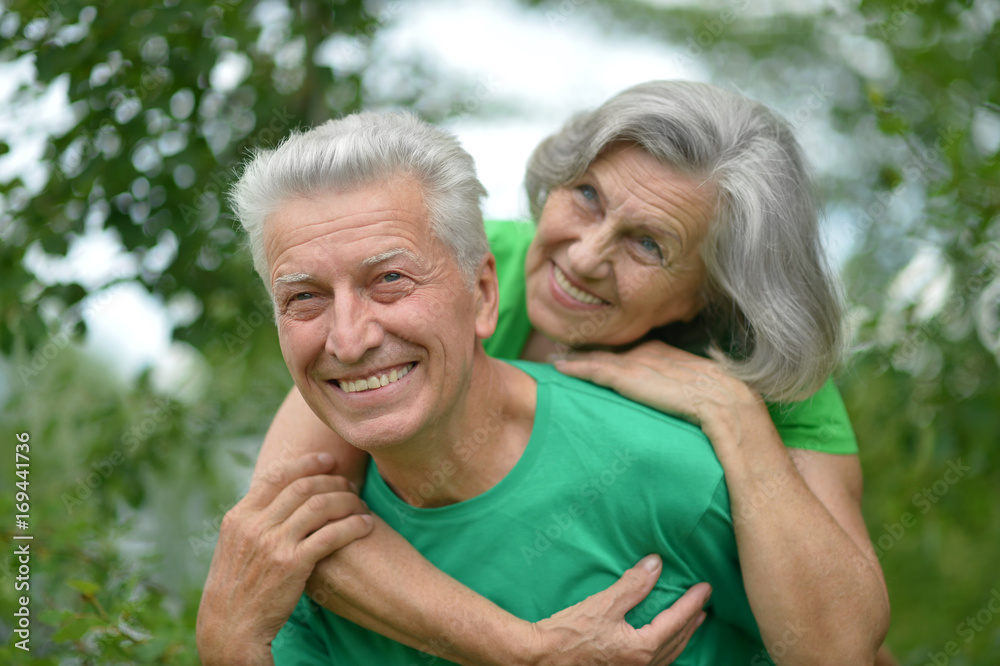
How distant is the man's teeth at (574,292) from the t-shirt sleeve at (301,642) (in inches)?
46.3

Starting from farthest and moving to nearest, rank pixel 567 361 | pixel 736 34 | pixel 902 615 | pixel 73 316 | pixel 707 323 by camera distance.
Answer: pixel 736 34 < pixel 902 615 < pixel 73 316 < pixel 707 323 < pixel 567 361

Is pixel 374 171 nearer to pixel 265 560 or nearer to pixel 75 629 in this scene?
pixel 265 560

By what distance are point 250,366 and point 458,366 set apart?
1.80 metres

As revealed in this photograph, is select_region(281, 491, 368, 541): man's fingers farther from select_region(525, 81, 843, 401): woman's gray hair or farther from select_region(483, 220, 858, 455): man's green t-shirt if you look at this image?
select_region(525, 81, 843, 401): woman's gray hair

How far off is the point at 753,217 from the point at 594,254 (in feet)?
1.46

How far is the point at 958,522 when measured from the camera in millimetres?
3746

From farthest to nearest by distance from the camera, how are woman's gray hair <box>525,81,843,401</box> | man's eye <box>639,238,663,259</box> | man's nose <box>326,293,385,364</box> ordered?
1. man's eye <box>639,238,663,259</box>
2. woman's gray hair <box>525,81,843,401</box>
3. man's nose <box>326,293,385,364</box>

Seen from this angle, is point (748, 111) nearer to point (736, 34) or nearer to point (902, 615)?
point (902, 615)

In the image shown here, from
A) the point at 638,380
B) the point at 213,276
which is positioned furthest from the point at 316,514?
the point at 213,276

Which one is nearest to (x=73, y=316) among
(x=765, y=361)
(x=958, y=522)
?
(x=765, y=361)

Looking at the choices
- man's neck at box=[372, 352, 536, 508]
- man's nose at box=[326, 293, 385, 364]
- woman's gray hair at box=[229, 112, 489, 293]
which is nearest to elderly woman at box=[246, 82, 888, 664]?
man's neck at box=[372, 352, 536, 508]

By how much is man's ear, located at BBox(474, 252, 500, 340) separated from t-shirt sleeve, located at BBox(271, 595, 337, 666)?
960 mm

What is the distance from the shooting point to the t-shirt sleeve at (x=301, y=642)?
2.44 m

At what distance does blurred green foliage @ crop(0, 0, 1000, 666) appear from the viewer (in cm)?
300
